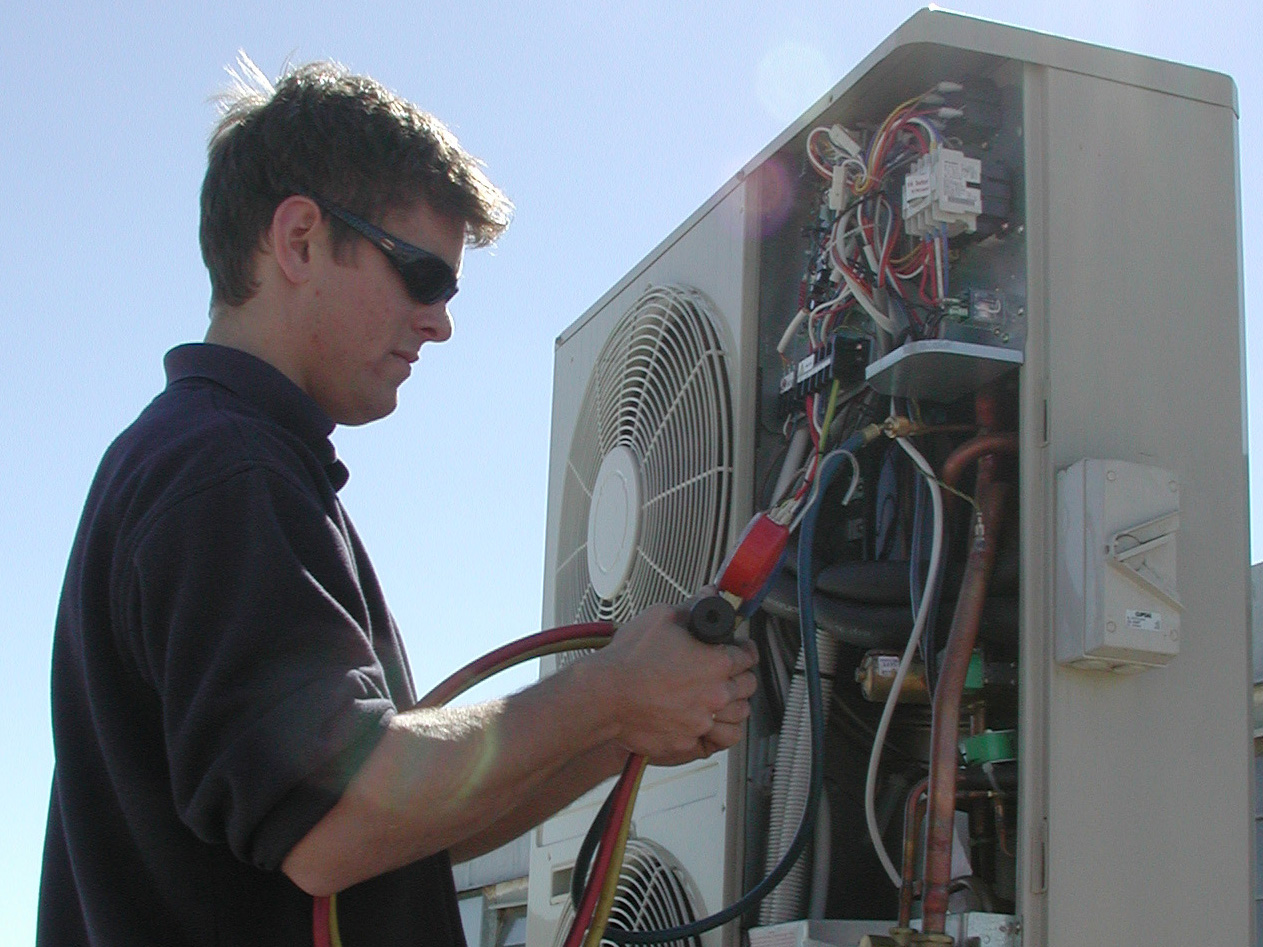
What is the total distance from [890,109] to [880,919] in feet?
3.98

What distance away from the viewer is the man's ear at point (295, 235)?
5.47ft

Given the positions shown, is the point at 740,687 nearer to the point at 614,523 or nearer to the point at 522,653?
the point at 522,653

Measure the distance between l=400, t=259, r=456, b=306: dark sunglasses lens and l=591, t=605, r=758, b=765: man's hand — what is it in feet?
1.49

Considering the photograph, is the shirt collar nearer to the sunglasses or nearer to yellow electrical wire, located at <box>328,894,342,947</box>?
the sunglasses

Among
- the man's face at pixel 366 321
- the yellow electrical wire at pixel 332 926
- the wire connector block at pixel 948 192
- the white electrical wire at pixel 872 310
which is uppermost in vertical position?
the wire connector block at pixel 948 192

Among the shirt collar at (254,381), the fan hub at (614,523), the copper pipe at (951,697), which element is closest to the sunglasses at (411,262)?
the shirt collar at (254,381)

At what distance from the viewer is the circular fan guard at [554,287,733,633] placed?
7.89 feet

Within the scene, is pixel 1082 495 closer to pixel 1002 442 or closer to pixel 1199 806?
pixel 1002 442

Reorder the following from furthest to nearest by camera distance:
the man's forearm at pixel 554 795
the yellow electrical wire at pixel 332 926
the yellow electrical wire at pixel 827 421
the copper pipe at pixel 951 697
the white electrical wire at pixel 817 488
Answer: the yellow electrical wire at pixel 827 421 < the white electrical wire at pixel 817 488 < the man's forearm at pixel 554 795 < the copper pipe at pixel 951 697 < the yellow electrical wire at pixel 332 926

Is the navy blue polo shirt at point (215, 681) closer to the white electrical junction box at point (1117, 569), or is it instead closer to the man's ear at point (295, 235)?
the man's ear at point (295, 235)

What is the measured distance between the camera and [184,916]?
1419mm

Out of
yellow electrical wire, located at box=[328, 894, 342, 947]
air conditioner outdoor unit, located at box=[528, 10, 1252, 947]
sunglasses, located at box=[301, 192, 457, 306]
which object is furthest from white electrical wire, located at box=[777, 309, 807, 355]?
yellow electrical wire, located at box=[328, 894, 342, 947]

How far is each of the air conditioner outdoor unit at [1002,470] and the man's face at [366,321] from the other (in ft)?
1.98

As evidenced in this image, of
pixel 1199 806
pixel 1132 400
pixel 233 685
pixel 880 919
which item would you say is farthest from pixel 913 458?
pixel 233 685
